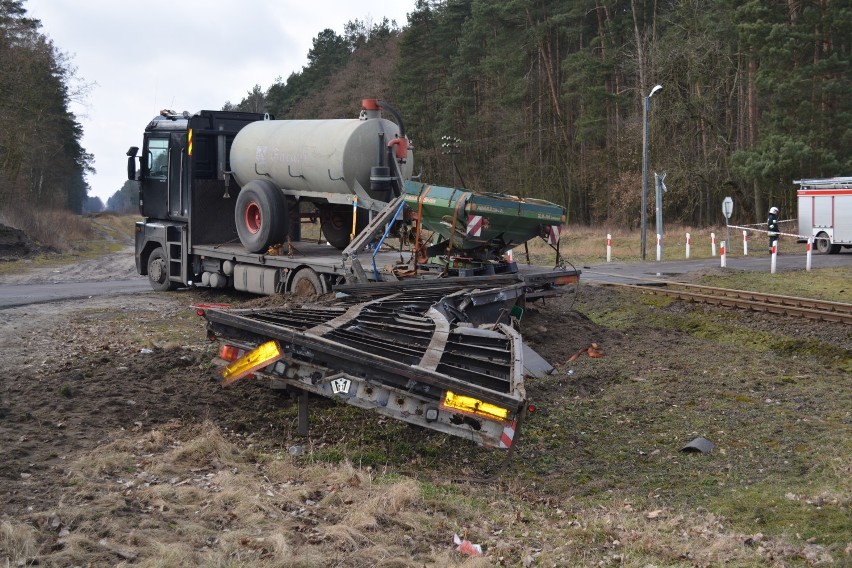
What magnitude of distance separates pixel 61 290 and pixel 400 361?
13836 mm

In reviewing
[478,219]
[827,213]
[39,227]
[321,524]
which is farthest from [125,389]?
[39,227]

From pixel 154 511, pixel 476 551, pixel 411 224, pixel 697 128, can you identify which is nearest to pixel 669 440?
pixel 476 551

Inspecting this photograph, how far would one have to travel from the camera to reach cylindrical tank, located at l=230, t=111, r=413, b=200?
1420cm

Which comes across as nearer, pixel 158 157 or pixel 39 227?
pixel 158 157

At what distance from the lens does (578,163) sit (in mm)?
47906

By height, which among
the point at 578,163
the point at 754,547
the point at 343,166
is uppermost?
the point at 578,163

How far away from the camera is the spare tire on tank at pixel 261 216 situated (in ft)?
49.5

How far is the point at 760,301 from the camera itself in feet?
50.7

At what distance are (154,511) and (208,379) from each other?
401cm

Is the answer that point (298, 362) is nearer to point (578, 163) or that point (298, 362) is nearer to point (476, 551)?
point (476, 551)

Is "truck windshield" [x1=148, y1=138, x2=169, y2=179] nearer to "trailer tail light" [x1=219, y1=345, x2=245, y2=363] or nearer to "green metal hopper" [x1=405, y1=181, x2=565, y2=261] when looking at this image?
"green metal hopper" [x1=405, y1=181, x2=565, y2=261]

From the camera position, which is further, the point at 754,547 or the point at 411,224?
the point at 411,224

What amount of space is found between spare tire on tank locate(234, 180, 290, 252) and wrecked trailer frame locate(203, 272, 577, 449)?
19.5ft

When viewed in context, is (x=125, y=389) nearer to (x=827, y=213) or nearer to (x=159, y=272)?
(x=159, y=272)
